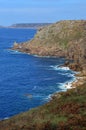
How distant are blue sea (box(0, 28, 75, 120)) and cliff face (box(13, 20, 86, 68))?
417 inches

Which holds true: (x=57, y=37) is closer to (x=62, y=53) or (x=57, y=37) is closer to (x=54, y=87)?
(x=62, y=53)

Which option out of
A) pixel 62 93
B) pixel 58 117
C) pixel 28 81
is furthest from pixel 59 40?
pixel 58 117

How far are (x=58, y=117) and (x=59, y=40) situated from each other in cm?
14232

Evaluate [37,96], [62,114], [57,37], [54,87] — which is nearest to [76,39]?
[57,37]

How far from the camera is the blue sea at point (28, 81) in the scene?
252 feet

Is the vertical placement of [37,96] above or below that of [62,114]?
below

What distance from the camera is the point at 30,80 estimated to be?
351ft

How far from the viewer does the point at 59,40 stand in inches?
7156

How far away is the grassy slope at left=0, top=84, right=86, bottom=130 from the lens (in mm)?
37156

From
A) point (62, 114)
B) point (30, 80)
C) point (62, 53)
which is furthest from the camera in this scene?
point (62, 53)

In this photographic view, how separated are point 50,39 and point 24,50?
1482cm

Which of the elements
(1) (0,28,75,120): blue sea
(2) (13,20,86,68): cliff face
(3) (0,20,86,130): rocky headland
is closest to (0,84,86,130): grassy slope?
(3) (0,20,86,130): rocky headland

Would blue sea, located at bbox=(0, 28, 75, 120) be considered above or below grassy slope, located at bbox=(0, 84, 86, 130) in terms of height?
below

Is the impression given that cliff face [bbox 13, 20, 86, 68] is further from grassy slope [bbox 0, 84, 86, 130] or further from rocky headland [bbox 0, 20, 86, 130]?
grassy slope [bbox 0, 84, 86, 130]
